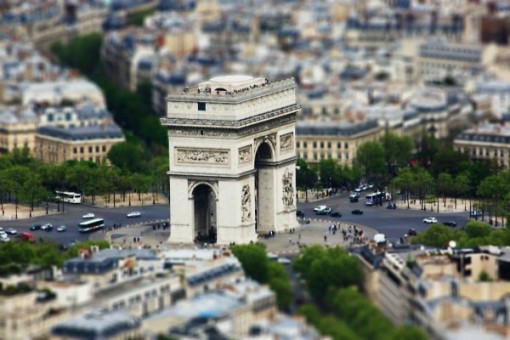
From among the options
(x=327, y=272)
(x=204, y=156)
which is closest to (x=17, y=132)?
(x=204, y=156)

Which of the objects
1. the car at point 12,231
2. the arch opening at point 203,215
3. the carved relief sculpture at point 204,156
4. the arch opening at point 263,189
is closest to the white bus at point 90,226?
the car at point 12,231

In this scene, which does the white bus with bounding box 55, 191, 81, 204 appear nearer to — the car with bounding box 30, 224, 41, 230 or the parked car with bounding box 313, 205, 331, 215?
the car with bounding box 30, 224, 41, 230

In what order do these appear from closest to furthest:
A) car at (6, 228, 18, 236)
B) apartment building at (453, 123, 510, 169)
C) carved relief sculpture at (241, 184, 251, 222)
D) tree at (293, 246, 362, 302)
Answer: tree at (293, 246, 362, 302)
carved relief sculpture at (241, 184, 251, 222)
car at (6, 228, 18, 236)
apartment building at (453, 123, 510, 169)

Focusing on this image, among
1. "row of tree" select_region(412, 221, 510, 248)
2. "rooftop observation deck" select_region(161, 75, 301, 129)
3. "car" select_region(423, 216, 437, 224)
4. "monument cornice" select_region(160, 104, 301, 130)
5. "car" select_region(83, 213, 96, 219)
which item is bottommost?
"row of tree" select_region(412, 221, 510, 248)

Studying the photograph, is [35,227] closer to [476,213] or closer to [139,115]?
[476,213]

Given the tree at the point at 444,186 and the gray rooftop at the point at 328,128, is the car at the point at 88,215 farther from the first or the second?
the gray rooftop at the point at 328,128

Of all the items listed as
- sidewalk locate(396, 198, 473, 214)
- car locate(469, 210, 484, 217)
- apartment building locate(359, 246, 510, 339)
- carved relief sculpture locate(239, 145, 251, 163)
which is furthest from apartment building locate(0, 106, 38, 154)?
apartment building locate(359, 246, 510, 339)

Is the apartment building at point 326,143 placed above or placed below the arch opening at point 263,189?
above

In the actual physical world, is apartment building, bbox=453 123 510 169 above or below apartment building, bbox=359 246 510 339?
above
